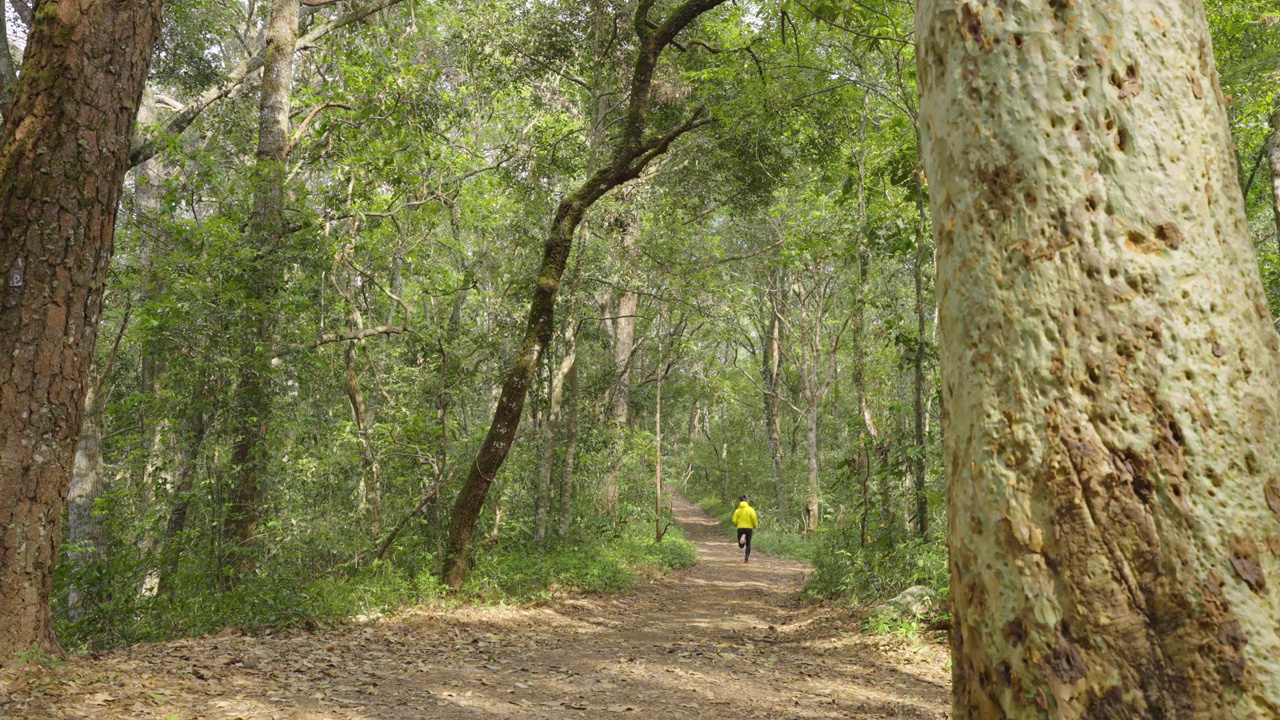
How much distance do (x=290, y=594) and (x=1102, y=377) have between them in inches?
308

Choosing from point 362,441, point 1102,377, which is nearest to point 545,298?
point 362,441

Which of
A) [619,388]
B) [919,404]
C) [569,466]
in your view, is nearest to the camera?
[919,404]

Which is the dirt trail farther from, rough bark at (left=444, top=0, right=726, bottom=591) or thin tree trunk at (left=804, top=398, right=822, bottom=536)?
thin tree trunk at (left=804, top=398, right=822, bottom=536)

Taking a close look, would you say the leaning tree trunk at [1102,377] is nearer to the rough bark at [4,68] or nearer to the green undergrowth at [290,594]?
the green undergrowth at [290,594]

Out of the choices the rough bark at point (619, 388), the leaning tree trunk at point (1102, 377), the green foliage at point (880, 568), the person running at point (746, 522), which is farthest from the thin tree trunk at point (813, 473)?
the leaning tree trunk at point (1102, 377)

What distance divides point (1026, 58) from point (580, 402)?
15.4 metres

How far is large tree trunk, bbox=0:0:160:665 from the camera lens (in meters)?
4.51

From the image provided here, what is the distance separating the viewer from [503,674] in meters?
6.54

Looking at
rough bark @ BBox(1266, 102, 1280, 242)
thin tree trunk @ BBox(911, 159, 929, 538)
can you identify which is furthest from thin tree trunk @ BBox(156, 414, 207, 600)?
rough bark @ BBox(1266, 102, 1280, 242)

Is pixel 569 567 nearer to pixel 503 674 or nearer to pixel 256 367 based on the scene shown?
pixel 503 674

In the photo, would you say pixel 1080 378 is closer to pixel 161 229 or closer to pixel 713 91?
pixel 161 229

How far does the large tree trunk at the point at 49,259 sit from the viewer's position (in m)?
4.51

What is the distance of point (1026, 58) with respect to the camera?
1900 millimetres

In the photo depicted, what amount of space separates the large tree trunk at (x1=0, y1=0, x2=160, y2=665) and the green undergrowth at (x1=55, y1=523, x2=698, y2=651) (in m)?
2.31
